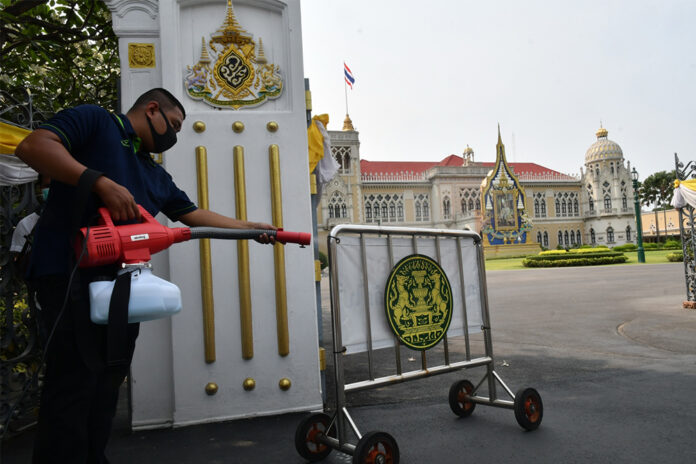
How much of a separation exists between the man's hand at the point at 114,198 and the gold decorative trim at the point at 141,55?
2.20m

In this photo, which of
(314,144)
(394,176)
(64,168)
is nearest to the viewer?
(64,168)

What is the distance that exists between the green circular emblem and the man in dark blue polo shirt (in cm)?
148

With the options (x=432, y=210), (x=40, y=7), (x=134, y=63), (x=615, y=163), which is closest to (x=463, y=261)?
(x=134, y=63)

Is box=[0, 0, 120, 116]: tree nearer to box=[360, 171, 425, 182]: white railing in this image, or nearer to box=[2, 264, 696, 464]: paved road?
box=[2, 264, 696, 464]: paved road

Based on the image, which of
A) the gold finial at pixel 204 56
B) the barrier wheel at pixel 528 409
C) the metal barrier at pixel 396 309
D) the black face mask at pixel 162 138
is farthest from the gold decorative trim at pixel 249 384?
the gold finial at pixel 204 56

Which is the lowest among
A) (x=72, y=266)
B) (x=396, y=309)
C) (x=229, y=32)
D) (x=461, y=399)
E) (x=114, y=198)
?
(x=461, y=399)

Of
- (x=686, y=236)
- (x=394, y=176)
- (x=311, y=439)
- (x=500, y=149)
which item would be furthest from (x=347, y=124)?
(x=311, y=439)

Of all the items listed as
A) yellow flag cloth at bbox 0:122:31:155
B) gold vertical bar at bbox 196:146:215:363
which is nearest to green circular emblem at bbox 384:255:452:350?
gold vertical bar at bbox 196:146:215:363

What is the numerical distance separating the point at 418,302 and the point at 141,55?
2735 mm

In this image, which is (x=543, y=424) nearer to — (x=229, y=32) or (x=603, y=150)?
(x=229, y=32)

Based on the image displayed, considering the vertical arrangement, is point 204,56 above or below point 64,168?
above

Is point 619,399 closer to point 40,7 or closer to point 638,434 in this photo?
point 638,434

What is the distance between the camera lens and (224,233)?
215 cm

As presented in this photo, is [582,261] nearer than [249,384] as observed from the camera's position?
No
